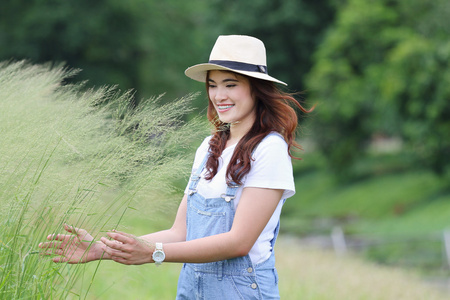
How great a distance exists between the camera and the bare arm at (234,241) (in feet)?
6.37

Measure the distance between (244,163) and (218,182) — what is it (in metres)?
0.13

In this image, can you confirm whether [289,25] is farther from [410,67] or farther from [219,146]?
[219,146]

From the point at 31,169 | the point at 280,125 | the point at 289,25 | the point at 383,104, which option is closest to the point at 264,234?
the point at 280,125

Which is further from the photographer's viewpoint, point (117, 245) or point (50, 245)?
point (50, 245)

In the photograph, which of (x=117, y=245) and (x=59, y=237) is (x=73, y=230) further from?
(x=117, y=245)

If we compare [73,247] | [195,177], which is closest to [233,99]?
[195,177]

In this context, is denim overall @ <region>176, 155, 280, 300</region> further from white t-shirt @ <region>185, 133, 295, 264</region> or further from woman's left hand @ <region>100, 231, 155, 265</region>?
woman's left hand @ <region>100, 231, 155, 265</region>

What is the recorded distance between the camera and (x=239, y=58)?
7.38 feet

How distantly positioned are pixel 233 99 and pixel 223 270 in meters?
0.60

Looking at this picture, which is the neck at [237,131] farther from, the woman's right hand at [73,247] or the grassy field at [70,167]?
the woman's right hand at [73,247]

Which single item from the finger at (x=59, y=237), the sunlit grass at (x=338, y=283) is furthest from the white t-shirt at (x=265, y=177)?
the sunlit grass at (x=338, y=283)

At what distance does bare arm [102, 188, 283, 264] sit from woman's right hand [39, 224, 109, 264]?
72 mm

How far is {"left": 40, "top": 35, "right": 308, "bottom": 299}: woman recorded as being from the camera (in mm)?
1975

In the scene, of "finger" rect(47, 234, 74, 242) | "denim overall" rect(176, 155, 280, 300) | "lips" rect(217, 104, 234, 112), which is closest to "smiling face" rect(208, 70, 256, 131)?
"lips" rect(217, 104, 234, 112)
